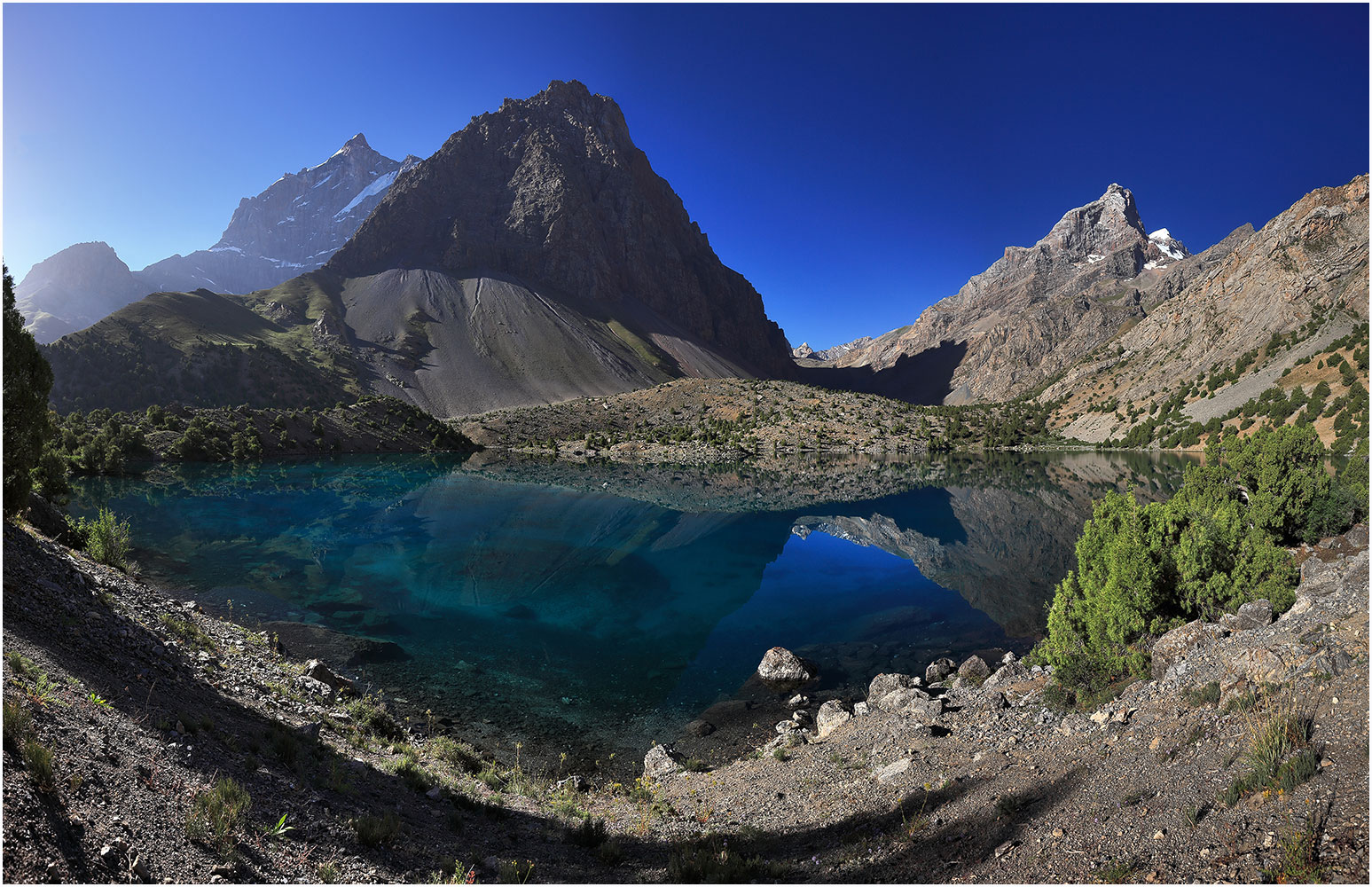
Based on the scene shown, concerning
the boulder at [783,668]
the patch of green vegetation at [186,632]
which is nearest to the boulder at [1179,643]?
the boulder at [783,668]

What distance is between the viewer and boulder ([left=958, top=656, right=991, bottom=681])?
14035 mm

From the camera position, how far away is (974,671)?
46.5ft

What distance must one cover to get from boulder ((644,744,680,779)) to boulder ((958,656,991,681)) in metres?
7.72

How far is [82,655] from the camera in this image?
7.76 meters

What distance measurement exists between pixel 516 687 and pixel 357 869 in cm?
961

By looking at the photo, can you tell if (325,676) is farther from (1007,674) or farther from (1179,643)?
(1179,643)

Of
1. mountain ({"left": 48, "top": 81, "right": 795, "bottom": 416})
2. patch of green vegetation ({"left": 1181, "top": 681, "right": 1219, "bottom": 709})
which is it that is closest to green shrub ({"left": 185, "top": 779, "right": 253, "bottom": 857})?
patch of green vegetation ({"left": 1181, "top": 681, "right": 1219, "bottom": 709})

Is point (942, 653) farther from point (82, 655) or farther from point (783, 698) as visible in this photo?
point (82, 655)

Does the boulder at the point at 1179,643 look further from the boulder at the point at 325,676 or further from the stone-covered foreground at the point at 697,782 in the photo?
the boulder at the point at 325,676

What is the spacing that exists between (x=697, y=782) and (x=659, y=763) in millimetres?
1232

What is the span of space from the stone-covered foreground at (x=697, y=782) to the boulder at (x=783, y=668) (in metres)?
3.55

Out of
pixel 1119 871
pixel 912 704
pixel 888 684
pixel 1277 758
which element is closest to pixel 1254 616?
pixel 912 704

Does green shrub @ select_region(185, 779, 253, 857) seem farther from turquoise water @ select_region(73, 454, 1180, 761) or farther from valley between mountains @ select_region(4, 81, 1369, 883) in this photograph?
turquoise water @ select_region(73, 454, 1180, 761)

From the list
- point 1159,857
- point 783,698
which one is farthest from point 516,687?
point 1159,857
